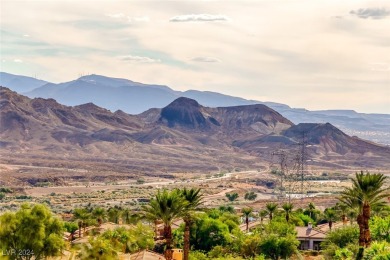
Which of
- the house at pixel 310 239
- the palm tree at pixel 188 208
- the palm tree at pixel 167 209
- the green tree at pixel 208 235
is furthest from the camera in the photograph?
the house at pixel 310 239

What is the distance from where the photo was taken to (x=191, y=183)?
191m

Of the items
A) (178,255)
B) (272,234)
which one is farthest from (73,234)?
(272,234)

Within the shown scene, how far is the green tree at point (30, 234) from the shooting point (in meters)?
38.8

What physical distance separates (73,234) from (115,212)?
1652cm

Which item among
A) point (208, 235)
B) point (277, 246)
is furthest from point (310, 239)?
point (277, 246)

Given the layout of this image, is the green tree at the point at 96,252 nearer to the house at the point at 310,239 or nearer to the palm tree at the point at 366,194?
the palm tree at the point at 366,194

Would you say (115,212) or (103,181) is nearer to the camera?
(115,212)

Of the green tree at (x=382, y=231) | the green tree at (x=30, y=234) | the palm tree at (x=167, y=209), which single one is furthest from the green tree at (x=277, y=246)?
the green tree at (x=30, y=234)

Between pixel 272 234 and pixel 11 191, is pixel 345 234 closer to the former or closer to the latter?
pixel 272 234

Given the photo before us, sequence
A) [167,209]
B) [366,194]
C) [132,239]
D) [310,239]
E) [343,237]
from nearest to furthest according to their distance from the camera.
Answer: [167,209], [366,194], [132,239], [343,237], [310,239]

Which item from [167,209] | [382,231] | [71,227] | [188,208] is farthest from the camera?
[71,227]

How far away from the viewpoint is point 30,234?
1553 inches

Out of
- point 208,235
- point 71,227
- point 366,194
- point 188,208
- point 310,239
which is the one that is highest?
point 366,194

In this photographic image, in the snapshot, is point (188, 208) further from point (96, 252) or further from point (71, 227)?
point (71, 227)
